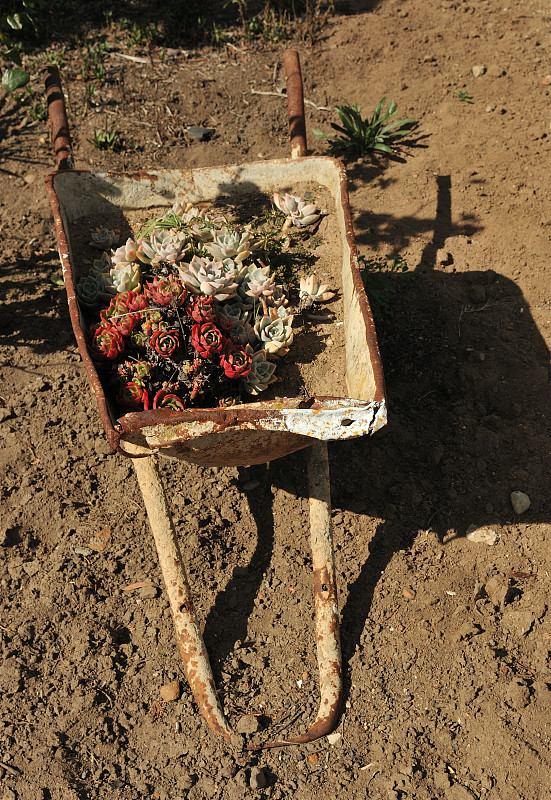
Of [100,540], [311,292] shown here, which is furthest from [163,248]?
[100,540]

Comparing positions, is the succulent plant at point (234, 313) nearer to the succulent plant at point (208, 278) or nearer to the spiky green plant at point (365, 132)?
the succulent plant at point (208, 278)

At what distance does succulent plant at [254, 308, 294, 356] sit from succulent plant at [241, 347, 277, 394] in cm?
8

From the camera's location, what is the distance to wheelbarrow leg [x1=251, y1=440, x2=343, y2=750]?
2.34 m

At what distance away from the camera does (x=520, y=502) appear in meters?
2.86

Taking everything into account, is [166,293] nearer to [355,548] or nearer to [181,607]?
[181,607]

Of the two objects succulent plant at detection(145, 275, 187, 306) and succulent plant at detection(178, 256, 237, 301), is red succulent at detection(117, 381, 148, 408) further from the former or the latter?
succulent plant at detection(178, 256, 237, 301)

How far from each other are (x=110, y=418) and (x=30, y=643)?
1.15m

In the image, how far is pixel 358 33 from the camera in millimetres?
5180

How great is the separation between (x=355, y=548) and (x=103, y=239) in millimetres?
1695

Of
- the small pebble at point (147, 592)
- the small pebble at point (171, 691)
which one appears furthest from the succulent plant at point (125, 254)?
the small pebble at point (171, 691)

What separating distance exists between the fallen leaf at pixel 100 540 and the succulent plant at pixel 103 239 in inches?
48.1

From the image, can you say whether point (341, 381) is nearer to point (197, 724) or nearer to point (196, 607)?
point (196, 607)

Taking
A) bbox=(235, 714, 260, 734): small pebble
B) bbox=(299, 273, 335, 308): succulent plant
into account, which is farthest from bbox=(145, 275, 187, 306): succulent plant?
bbox=(235, 714, 260, 734): small pebble

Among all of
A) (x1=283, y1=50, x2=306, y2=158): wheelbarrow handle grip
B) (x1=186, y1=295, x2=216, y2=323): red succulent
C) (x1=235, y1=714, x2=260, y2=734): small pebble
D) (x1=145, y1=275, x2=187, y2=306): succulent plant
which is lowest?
(x1=235, y1=714, x2=260, y2=734): small pebble
